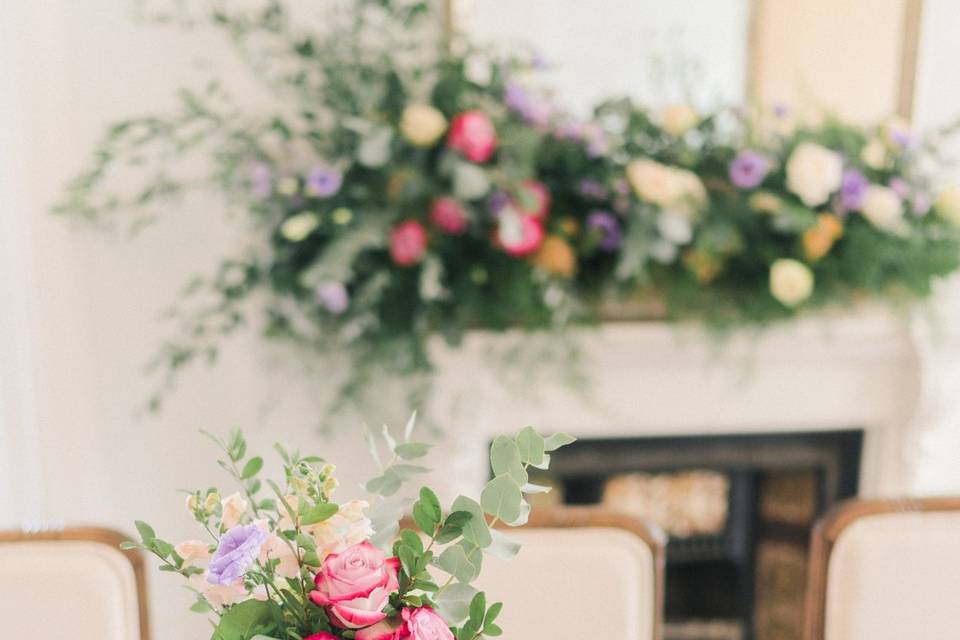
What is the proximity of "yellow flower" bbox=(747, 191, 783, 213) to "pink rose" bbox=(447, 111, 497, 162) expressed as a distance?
517 millimetres

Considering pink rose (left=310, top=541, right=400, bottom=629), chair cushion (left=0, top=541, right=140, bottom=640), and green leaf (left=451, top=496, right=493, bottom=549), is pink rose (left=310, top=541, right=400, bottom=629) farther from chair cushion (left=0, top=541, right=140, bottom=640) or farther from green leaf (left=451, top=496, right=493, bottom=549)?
chair cushion (left=0, top=541, right=140, bottom=640)

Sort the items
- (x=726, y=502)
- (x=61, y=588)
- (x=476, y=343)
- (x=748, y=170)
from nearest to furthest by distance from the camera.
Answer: (x=61, y=588) < (x=748, y=170) < (x=476, y=343) < (x=726, y=502)

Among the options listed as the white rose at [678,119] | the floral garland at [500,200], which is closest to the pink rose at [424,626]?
the floral garland at [500,200]

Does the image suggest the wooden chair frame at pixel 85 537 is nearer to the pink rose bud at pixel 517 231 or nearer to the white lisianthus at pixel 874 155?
the pink rose bud at pixel 517 231

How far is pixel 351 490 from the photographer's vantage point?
1944 millimetres

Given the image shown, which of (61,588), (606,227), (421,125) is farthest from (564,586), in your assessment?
(421,125)

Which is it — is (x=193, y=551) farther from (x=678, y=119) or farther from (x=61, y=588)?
(x=678, y=119)

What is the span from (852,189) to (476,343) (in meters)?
0.79

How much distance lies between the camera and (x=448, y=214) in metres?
1.54

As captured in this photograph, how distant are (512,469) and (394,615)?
0.13 metres

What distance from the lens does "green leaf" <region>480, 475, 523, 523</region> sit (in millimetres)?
602

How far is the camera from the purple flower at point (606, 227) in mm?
1598

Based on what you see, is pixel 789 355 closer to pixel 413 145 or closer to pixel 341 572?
pixel 413 145

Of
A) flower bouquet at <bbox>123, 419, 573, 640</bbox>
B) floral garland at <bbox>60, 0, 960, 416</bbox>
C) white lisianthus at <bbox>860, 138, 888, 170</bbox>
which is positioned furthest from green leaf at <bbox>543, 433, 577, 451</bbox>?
white lisianthus at <bbox>860, 138, 888, 170</bbox>
